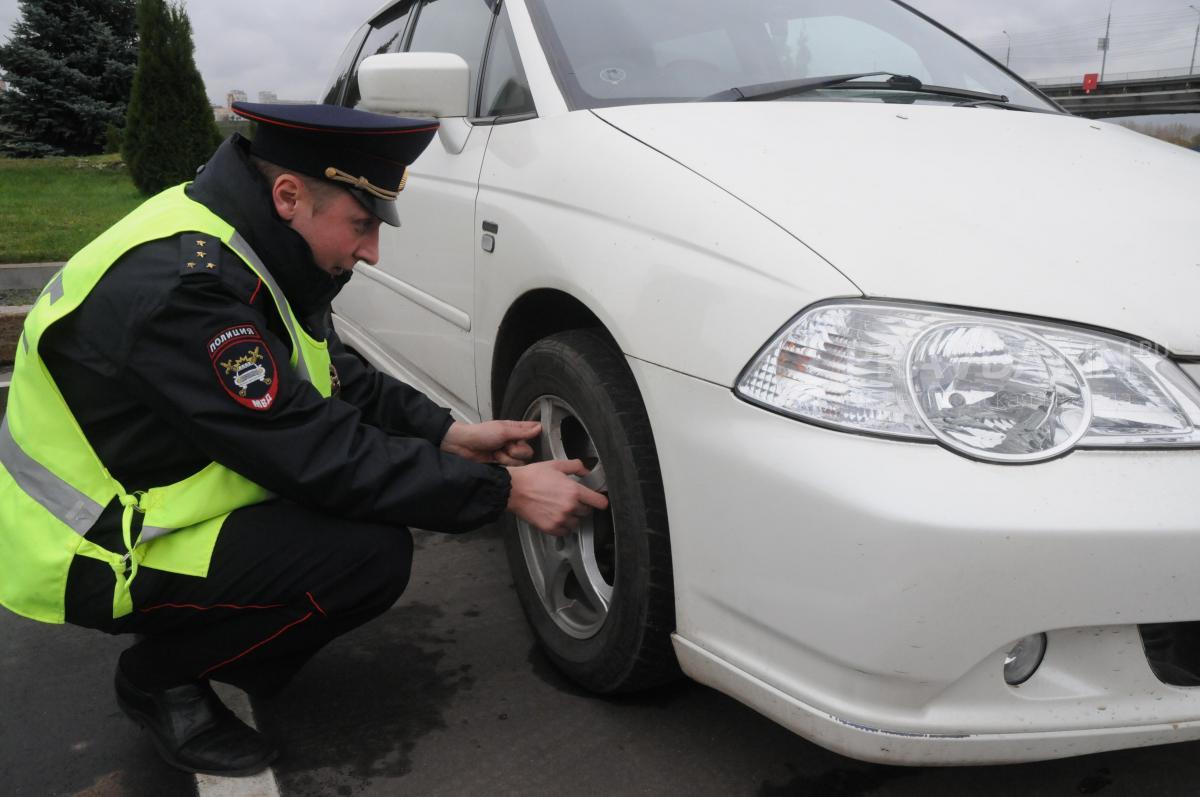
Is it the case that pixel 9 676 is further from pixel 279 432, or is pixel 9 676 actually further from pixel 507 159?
pixel 507 159

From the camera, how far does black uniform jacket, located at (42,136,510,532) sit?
1635mm

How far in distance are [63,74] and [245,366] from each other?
22620 millimetres

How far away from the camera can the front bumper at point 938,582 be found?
130 cm

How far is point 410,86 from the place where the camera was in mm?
2445

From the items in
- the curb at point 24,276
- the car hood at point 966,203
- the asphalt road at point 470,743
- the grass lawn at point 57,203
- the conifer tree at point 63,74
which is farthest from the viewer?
the conifer tree at point 63,74

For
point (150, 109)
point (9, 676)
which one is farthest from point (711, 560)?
point (150, 109)

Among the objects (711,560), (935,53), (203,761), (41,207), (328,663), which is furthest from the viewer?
(41,207)

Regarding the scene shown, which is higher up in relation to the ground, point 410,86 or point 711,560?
point 410,86

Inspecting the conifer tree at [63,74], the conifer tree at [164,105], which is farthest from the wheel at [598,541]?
the conifer tree at [63,74]

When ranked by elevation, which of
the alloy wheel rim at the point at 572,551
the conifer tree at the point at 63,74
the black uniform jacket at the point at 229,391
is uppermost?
the conifer tree at the point at 63,74

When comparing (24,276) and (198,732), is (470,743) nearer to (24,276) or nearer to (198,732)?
(198,732)

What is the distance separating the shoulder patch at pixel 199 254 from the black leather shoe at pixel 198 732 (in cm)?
84

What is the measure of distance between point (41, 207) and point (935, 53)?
1043 cm

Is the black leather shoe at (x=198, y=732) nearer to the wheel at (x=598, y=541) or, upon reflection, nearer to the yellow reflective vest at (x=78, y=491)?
the yellow reflective vest at (x=78, y=491)
